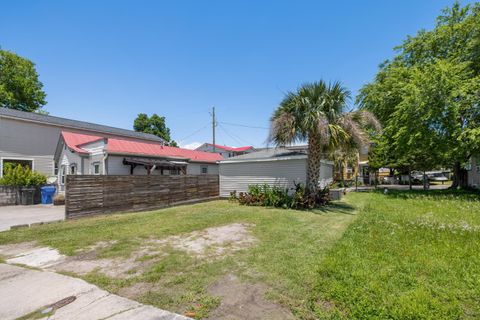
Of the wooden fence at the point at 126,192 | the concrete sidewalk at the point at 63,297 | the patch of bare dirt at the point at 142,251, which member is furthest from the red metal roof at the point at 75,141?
the concrete sidewalk at the point at 63,297

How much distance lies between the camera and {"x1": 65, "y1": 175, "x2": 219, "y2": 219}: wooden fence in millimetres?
8320

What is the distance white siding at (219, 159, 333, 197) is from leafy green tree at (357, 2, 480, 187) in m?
7.35

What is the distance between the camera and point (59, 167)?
630 inches

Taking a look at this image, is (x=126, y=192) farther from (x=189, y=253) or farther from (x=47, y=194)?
(x=47, y=194)

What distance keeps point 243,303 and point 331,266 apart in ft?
5.43

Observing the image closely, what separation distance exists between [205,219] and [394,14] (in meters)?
12.6

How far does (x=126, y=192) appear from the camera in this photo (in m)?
9.84

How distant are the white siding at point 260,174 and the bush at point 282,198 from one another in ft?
1.56

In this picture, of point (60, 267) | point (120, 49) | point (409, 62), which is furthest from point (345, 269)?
point (409, 62)

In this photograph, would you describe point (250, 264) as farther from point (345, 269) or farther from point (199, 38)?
point (199, 38)

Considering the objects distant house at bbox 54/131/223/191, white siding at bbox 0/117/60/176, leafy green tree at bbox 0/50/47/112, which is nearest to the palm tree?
distant house at bbox 54/131/223/191

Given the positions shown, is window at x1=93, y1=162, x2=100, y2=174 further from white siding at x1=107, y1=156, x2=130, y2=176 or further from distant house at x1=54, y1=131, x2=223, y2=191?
white siding at x1=107, y1=156, x2=130, y2=176

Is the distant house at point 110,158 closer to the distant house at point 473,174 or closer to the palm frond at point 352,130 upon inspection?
the palm frond at point 352,130

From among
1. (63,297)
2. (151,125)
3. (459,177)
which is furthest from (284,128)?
(151,125)
